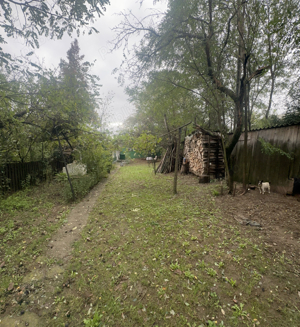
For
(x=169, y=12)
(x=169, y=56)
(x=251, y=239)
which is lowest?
(x=251, y=239)

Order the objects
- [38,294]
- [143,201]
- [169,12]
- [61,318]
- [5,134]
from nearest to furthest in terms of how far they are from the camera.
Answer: [61,318] → [38,294] → [5,134] → [169,12] → [143,201]

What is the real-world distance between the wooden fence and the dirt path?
382 centimetres

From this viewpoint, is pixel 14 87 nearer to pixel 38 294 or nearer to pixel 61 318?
pixel 38 294

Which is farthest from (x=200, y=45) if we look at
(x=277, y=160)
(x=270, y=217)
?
(x=270, y=217)

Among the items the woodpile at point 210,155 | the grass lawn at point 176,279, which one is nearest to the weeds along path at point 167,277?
the grass lawn at point 176,279

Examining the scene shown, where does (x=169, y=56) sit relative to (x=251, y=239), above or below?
above

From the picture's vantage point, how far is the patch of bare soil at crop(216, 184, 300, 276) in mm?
2859

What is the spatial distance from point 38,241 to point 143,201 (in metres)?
3.24

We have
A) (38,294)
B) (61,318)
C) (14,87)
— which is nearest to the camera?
(61,318)

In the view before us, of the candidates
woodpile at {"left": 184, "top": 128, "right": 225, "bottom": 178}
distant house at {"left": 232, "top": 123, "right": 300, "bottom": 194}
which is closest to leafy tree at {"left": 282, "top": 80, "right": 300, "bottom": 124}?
distant house at {"left": 232, "top": 123, "right": 300, "bottom": 194}

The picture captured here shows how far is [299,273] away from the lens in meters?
2.30

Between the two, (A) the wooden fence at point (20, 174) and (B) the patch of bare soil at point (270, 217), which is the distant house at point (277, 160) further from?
(A) the wooden fence at point (20, 174)

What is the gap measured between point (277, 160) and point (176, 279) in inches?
213

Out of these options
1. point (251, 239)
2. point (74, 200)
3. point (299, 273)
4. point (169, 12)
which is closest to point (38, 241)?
point (74, 200)
